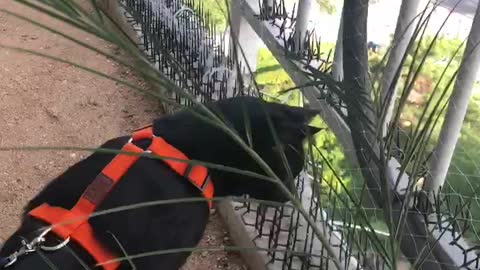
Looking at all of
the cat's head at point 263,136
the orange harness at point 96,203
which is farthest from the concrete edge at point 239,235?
the orange harness at point 96,203

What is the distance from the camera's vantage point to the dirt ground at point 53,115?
2006 millimetres

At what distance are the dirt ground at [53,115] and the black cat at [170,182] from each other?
418 millimetres

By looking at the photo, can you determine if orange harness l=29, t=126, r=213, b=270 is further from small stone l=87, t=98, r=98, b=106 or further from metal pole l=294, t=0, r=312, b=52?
small stone l=87, t=98, r=98, b=106

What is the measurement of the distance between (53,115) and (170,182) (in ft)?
3.77

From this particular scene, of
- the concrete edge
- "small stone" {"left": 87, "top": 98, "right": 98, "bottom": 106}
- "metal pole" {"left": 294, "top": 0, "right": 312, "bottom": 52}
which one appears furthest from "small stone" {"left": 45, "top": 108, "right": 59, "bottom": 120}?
"metal pole" {"left": 294, "top": 0, "right": 312, "bottom": 52}

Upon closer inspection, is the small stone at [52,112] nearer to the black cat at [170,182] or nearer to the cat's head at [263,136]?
the black cat at [170,182]

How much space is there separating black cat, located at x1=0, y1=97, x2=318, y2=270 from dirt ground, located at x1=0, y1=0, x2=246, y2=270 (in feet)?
1.37

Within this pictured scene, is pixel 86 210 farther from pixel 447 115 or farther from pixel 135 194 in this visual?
pixel 447 115

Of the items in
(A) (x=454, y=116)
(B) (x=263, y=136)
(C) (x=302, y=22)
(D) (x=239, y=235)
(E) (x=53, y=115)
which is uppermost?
(C) (x=302, y=22)

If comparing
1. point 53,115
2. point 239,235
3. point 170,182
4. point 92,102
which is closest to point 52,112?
point 53,115

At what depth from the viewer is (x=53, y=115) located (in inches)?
94.9

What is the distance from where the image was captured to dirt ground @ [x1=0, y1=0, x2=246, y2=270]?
2.01 m

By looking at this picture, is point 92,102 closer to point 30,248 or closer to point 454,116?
point 30,248

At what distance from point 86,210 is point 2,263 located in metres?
0.17
